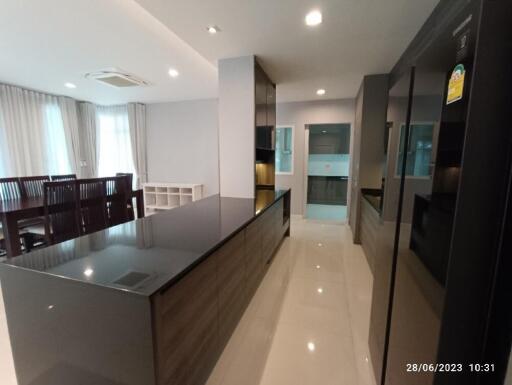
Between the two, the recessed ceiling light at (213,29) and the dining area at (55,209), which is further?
the dining area at (55,209)

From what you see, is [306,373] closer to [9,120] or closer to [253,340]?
[253,340]

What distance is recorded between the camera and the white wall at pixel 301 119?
15.4 feet

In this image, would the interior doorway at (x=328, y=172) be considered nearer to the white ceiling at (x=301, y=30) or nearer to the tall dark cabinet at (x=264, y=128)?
the tall dark cabinet at (x=264, y=128)

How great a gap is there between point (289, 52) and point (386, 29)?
0.96 metres

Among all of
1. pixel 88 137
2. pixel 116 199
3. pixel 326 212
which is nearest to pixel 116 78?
pixel 116 199

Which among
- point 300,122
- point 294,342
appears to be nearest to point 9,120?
point 300,122

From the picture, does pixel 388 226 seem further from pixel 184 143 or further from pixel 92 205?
pixel 184 143

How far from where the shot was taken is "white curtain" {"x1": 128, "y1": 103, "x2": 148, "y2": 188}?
5.76 m

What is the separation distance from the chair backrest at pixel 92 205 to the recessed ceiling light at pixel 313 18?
3098 millimetres

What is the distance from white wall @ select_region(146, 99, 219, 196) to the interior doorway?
7.97 ft

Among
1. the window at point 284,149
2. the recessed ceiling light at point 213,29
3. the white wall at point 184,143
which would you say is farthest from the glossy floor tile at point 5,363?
the window at point 284,149

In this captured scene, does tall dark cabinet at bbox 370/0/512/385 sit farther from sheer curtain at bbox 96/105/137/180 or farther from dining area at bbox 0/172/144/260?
sheer curtain at bbox 96/105/137/180

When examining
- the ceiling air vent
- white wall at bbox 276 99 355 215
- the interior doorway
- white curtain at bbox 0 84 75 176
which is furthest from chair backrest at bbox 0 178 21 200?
the interior doorway

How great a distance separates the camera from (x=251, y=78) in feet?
8.63
